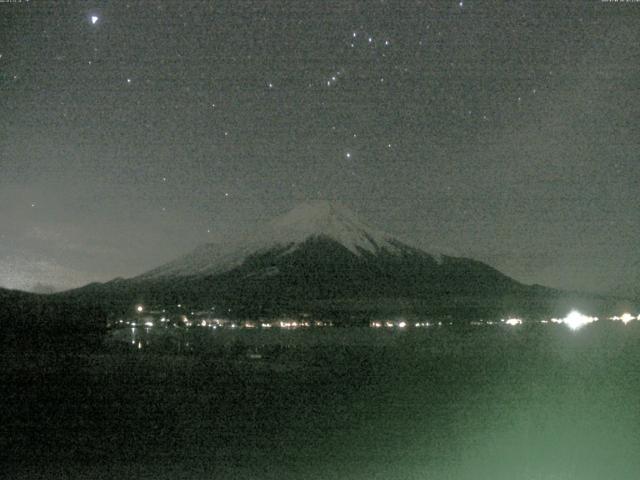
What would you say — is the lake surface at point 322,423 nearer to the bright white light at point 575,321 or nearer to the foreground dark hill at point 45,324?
the foreground dark hill at point 45,324

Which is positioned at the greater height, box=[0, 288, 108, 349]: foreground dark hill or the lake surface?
box=[0, 288, 108, 349]: foreground dark hill

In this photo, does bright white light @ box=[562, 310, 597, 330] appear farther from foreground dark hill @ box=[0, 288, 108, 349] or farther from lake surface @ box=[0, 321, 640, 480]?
lake surface @ box=[0, 321, 640, 480]

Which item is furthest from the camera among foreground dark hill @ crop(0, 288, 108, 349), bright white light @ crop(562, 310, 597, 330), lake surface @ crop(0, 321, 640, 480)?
bright white light @ crop(562, 310, 597, 330)

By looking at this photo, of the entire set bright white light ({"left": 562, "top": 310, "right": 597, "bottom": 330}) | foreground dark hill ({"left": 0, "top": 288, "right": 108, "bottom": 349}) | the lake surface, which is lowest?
the lake surface

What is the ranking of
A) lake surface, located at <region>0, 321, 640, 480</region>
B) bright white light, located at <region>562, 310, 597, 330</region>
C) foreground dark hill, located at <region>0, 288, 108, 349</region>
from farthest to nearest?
bright white light, located at <region>562, 310, 597, 330</region>, foreground dark hill, located at <region>0, 288, 108, 349</region>, lake surface, located at <region>0, 321, 640, 480</region>

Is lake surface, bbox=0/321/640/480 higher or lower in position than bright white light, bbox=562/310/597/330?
lower

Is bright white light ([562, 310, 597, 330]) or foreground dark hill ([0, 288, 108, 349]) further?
bright white light ([562, 310, 597, 330])

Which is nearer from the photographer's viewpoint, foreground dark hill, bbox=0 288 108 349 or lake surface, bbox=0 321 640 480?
lake surface, bbox=0 321 640 480

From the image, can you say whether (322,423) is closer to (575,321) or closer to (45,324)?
(45,324)

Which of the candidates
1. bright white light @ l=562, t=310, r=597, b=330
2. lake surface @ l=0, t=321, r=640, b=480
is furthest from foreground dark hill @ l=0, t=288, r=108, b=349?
bright white light @ l=562, t=310, r=597, b=330

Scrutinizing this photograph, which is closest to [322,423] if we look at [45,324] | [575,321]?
[45,324]
